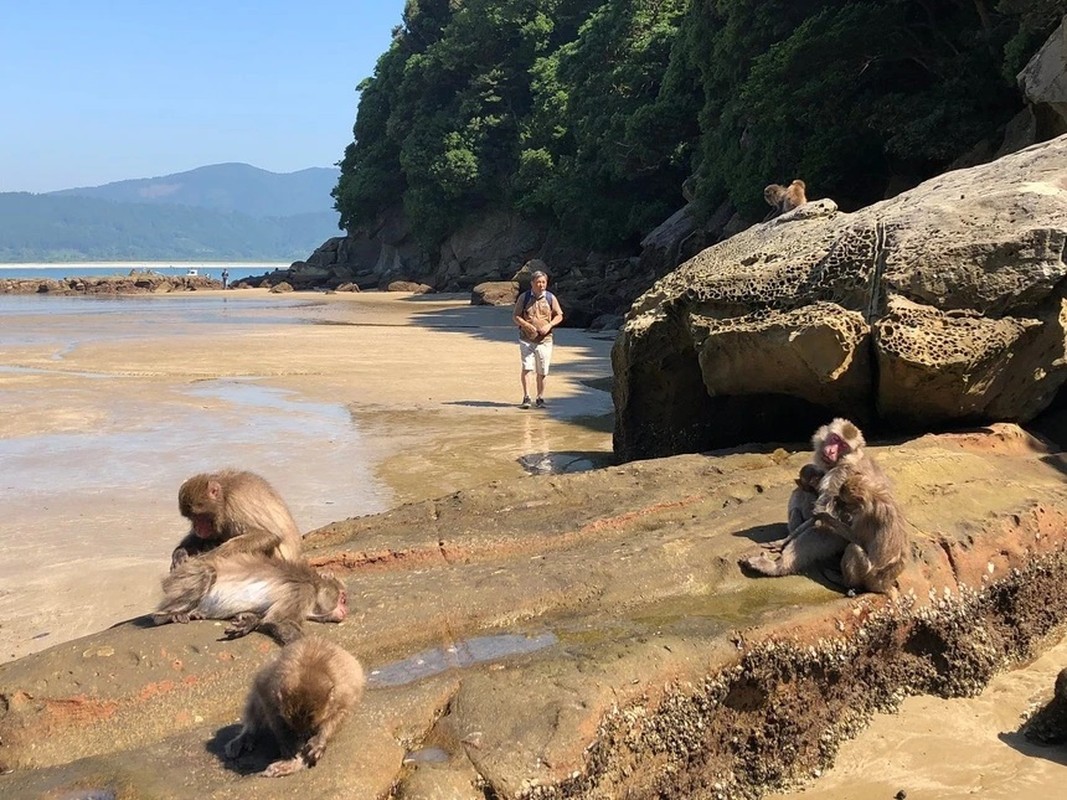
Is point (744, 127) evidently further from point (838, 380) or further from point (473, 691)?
point (473, 691)

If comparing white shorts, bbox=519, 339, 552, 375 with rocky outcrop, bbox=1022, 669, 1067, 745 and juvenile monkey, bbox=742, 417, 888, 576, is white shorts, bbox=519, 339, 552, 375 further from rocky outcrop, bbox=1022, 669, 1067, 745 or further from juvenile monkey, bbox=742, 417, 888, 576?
rocky outcrop, bbox=1022, 669, 1067, 745

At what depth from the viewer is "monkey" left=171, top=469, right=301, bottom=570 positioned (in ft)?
16.5

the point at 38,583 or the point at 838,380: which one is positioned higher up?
the point at 838,380

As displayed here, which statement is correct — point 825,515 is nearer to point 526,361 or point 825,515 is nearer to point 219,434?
point 219,434

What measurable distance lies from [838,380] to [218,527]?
495 cm

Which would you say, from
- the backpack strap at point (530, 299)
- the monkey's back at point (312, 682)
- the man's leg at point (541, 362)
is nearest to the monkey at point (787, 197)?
the backpack strap at point (530, 299)

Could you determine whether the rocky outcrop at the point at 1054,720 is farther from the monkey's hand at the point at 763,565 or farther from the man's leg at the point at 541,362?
the man's leg at the point at 541,362

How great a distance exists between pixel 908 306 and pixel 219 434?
7988mm

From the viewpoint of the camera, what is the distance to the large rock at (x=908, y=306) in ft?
24.9

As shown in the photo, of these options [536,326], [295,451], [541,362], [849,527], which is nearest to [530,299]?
[536,326]

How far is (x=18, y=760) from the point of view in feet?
13.2

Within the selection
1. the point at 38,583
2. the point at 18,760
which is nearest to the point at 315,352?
the point at 38,583

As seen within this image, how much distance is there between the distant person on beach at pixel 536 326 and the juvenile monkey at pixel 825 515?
8533 mm

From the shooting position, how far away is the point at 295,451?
11.2 metres
